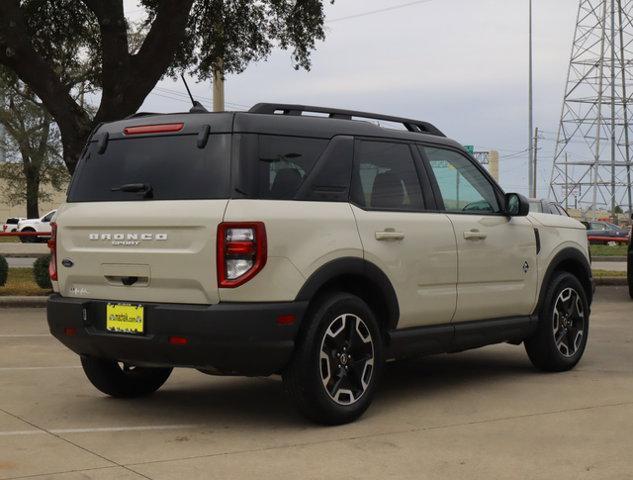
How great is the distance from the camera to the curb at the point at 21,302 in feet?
49.6

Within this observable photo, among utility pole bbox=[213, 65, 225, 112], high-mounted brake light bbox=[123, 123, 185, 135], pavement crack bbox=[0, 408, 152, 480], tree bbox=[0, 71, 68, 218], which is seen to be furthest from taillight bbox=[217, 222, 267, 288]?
tree bbox=[0, 71, 68, 218]

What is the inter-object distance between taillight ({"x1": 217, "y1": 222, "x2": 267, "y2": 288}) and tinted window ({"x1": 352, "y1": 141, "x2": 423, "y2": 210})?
102cm

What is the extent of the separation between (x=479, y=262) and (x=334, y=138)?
1.66 metres

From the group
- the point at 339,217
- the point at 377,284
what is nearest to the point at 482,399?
the point at 377,284

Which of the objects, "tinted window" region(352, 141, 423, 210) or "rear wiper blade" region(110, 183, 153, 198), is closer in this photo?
"rear wiper blade" region(110, 183, 153, 198)

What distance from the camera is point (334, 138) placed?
276 inches

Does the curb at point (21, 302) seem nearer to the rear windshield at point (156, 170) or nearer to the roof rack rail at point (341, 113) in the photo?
the rear windshield at point (156, 170)

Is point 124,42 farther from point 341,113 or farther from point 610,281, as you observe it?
point 341,113

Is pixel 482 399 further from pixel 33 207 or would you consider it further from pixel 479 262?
pixel 33 207

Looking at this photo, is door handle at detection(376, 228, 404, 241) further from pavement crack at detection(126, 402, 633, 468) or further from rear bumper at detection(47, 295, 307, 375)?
pavement crack at detection(126, 402, 633, 468)

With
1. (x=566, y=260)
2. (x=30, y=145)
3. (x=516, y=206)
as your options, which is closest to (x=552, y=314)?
(x=566, y=260)

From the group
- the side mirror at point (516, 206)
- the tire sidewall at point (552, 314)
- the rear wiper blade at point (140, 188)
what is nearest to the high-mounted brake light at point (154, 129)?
the rear wiper blade at point (140, 188)

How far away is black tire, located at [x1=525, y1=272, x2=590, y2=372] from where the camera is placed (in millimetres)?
8672

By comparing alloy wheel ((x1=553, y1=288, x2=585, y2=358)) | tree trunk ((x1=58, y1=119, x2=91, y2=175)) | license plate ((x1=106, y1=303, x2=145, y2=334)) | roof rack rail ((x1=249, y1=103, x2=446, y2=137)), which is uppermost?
tree trunk ((x1=58, y1=119, x2=91, y2=175))
